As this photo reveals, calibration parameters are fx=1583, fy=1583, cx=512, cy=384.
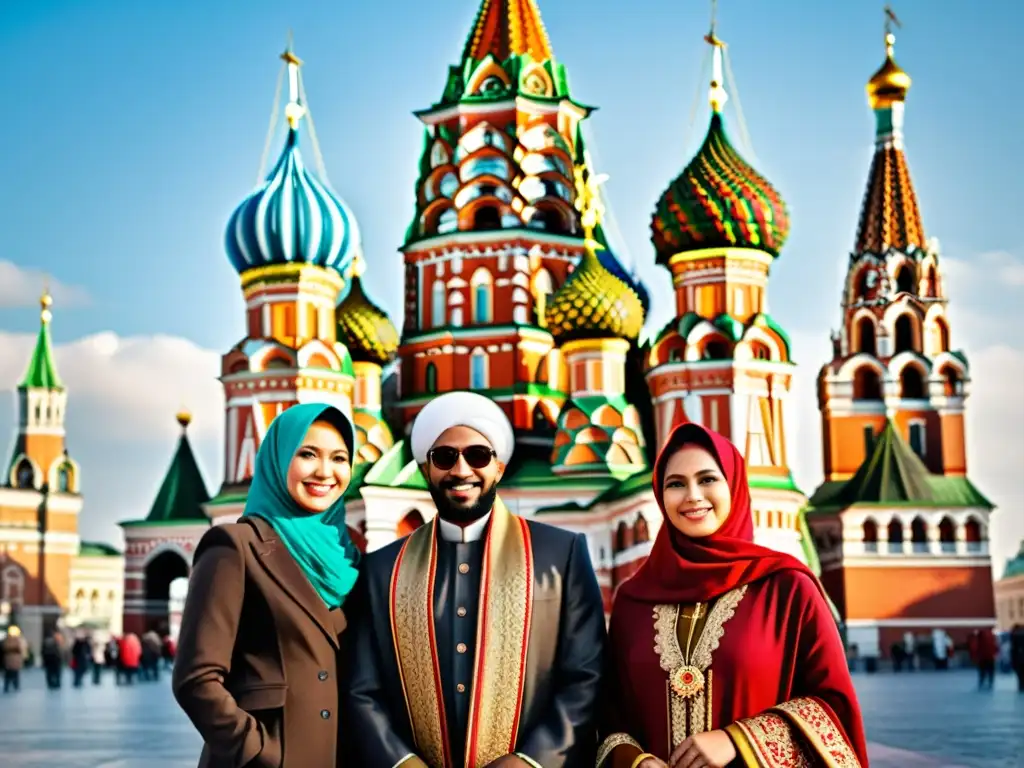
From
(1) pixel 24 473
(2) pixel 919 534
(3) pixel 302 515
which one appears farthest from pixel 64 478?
(3) pixel 302 515

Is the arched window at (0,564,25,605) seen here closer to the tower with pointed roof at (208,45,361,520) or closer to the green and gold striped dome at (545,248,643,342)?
the tower with pointed roof at (208,45,361,520)

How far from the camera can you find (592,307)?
81.8 feet

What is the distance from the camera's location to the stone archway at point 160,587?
3278 centimetres

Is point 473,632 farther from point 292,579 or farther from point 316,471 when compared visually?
point 316,471

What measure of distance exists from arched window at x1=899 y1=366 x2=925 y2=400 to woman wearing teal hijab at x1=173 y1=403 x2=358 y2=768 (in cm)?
2873

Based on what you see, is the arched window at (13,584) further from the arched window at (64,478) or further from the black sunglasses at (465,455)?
the black sunglasses at (465,455)

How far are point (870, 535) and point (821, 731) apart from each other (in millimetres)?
25618

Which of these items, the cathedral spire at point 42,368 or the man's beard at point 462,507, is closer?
the man's beard at point 462,507

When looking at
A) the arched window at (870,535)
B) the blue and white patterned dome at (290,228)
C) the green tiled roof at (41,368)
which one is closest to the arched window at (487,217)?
the blue and white patterned dome at (290,228)

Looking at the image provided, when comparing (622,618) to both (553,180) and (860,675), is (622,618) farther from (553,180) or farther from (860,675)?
(553,180)

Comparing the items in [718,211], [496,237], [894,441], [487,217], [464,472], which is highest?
[487,217]

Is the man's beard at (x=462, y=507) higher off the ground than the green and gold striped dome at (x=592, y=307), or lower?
lower

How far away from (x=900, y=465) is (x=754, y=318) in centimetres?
697

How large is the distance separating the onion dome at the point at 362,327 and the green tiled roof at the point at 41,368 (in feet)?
59.3
